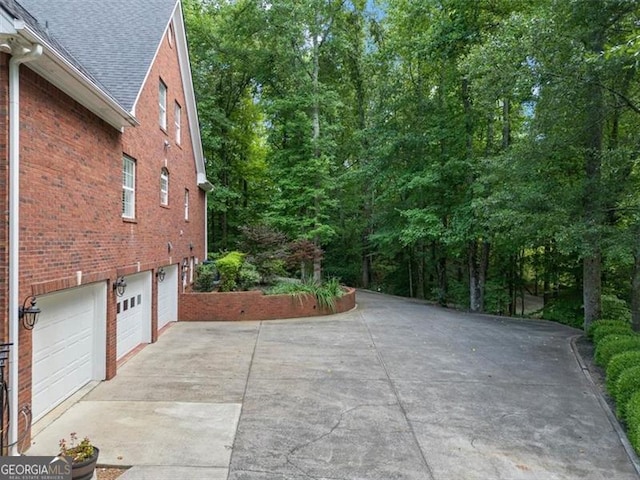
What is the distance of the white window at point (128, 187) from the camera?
8.57 metres

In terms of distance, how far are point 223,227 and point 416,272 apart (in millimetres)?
12407

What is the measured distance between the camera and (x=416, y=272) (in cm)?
2600

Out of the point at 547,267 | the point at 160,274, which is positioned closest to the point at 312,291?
the point at 160,274

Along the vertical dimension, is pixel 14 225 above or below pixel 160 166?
below

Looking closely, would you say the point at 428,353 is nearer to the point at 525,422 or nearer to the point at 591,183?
the point at 525,422

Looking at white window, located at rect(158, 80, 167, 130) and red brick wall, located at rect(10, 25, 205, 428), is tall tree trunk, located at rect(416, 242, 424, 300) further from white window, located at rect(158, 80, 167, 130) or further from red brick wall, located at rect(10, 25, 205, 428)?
red brick wall, located at rect(10, 25, 205, 428)

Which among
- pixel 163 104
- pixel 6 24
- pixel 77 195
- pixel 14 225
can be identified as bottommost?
pixel 14 225

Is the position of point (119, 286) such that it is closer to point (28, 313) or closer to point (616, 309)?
point (28, 313)

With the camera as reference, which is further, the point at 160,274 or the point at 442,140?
the point at 442,140

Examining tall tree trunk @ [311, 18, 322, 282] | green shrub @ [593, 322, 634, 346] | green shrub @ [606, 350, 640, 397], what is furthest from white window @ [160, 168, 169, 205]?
green shrub @ [593, 322, 634, 346]

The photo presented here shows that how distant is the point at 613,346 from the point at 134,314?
995 cm

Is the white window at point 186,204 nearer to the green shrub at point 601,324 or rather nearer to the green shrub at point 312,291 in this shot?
the green shrub at point 312,291

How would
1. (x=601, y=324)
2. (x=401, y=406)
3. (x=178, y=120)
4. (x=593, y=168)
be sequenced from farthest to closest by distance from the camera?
1. (x=178, y=120)
2. (x=593, y=168)
3. (x=601, y=324)
4. (x=401, y=406)

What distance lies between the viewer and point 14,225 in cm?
464
